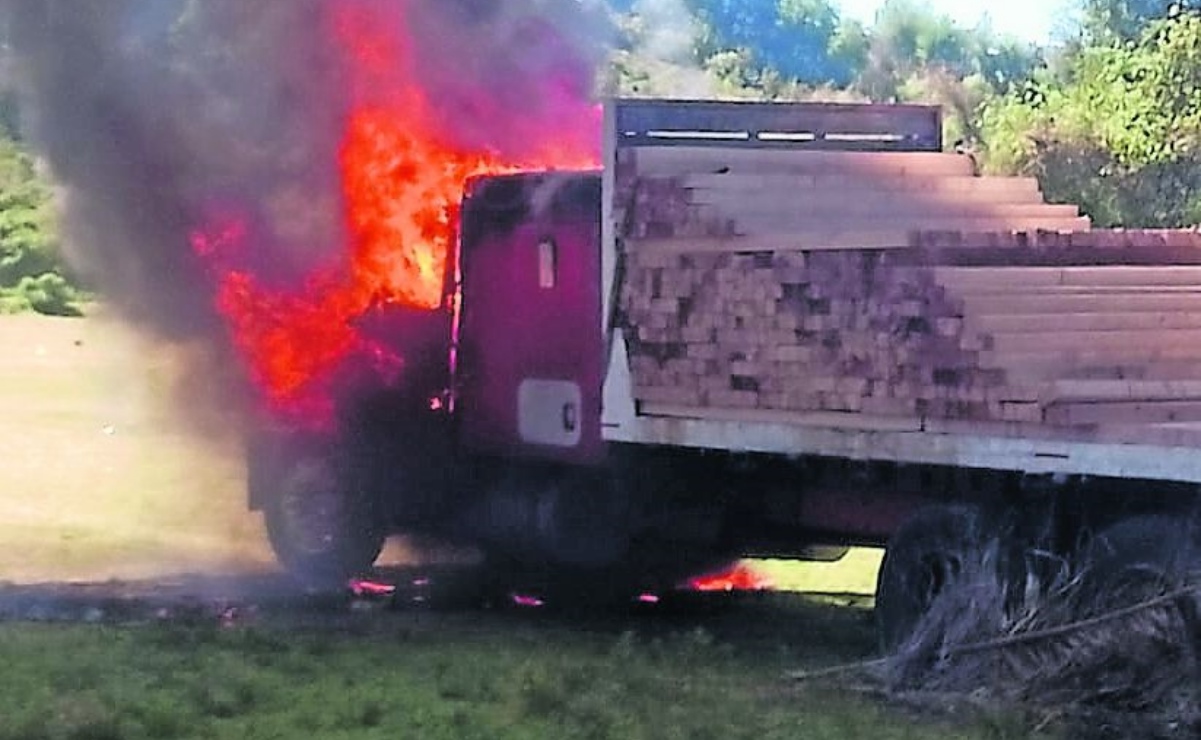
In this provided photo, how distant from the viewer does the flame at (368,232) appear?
14.1 m

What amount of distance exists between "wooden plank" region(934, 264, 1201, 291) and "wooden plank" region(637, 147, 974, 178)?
155cm

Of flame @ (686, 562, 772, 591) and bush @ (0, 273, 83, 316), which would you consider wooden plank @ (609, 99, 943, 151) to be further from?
bush @ (0, 273, 83, 316)

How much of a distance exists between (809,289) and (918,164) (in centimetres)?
181

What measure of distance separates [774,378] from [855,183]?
145 cm

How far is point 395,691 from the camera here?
9.63 m

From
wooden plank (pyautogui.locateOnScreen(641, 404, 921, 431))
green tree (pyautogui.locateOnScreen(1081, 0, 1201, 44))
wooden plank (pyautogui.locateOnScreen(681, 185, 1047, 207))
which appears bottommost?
wooden plank (pyautogui.locateOnScreen(641, 404, 921, 431))

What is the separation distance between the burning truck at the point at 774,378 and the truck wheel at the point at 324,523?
0.02 m

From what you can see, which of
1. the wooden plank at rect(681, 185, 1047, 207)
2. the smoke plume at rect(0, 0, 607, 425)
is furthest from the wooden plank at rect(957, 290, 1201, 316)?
the smoke plume at rect(0, 0, 607, 425)

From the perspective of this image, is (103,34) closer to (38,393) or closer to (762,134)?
(762,134)

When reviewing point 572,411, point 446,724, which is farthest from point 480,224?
point 446,724

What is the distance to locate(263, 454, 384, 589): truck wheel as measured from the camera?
14172 mm

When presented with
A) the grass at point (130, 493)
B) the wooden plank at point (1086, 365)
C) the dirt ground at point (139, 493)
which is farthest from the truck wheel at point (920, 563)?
the grass at point (130, 493)

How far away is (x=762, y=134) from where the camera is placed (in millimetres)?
12758

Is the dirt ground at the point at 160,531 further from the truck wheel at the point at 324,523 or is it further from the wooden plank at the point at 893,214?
the wooden plank at the point at 893,214
